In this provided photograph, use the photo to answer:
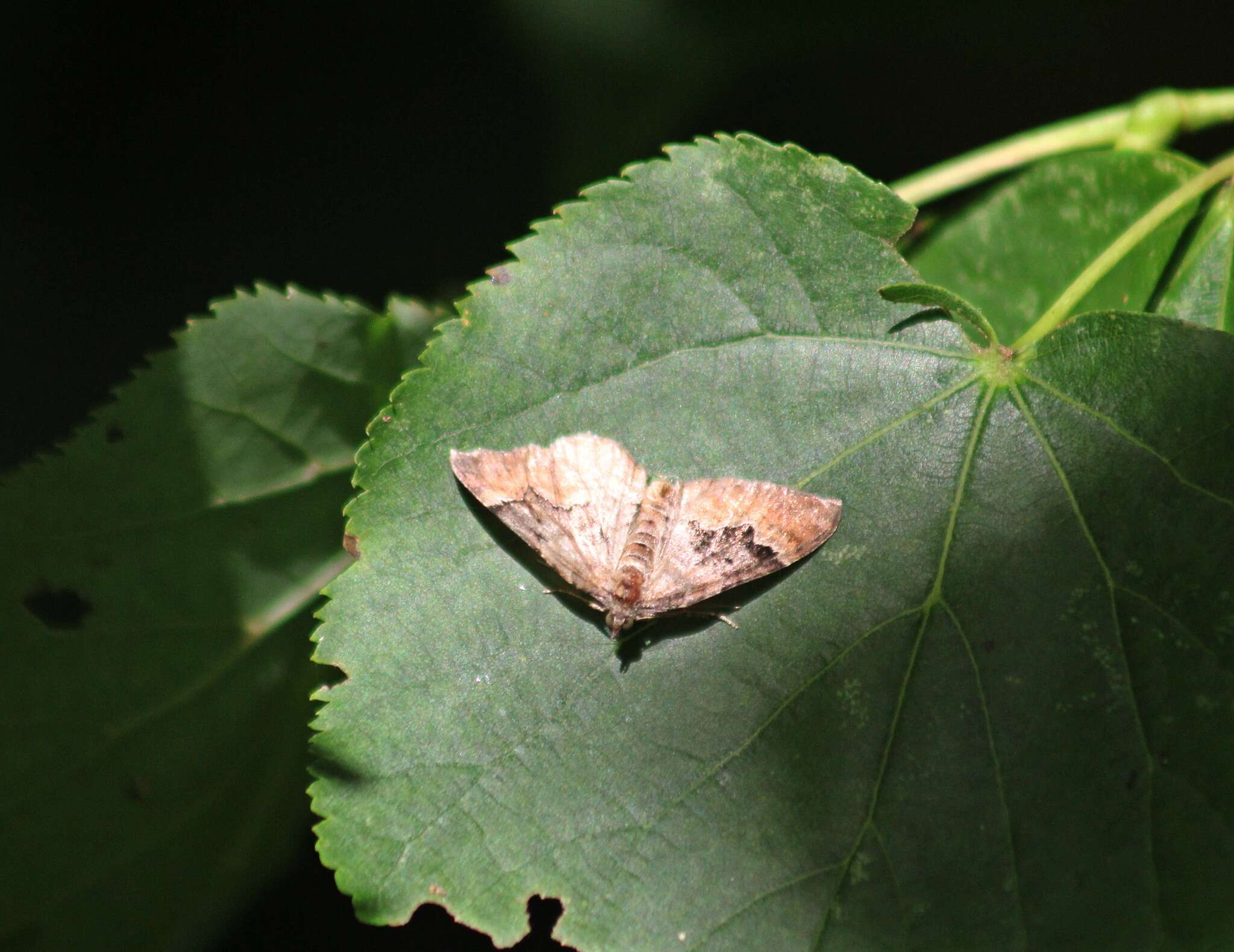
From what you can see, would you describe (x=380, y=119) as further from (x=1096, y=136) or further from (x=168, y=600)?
(x=1096, y=136)

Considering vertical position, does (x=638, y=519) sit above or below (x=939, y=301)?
below

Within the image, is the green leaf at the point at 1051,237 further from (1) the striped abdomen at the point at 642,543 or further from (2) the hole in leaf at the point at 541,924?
(2) the hole in leaf at the point at 541,924

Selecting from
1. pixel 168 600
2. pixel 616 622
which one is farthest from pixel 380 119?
pixel 616 622

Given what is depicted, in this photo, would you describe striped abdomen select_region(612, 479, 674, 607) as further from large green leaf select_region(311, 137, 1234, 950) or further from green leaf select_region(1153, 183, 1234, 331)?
green leaf select_region(1153, 183, 1234, 331)

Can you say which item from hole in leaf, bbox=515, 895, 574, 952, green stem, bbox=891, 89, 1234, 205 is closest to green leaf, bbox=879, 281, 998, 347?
green stem, bbox=891, 89, 1234, 205

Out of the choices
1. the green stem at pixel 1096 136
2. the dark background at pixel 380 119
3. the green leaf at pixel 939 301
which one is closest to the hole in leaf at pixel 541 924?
the green leaf at pixel 939 301
